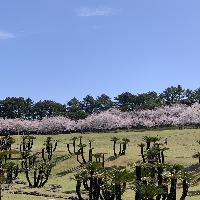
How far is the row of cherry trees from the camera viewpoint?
13300 cm

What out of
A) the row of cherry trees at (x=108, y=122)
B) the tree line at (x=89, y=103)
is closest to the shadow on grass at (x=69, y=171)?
the row of cherry trees at (x=108, y=122)

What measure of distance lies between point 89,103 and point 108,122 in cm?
5487

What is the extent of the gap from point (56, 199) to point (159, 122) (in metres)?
91.5

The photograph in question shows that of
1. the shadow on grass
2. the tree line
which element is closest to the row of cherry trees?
the tree line

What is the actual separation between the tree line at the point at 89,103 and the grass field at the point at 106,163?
2608 inches

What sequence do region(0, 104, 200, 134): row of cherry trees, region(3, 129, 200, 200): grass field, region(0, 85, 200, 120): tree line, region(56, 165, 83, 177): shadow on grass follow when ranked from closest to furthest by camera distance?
1. region(3, 129, 200, 200): grass field
2. region(56, 165, 83, 177): shadow on grass
3. region(0, 104, 200, 134): row of cherry trees
4. region(0, 85, 200, 120): tree line

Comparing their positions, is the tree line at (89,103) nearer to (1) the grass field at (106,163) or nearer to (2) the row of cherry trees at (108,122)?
(2) the row of cherry trees at (108,122)

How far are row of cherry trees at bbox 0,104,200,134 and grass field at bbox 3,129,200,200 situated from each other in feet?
92.5

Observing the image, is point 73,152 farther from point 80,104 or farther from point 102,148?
point 80,104

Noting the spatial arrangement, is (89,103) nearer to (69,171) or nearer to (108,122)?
(108,122)

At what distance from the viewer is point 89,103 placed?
190 metres

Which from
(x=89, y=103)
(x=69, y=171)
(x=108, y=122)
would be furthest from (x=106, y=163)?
(x=89, y=103)

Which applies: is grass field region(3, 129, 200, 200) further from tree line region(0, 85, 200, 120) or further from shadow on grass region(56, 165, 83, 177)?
tree line region(0, 85, 200, 120)

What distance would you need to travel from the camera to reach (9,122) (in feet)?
460
